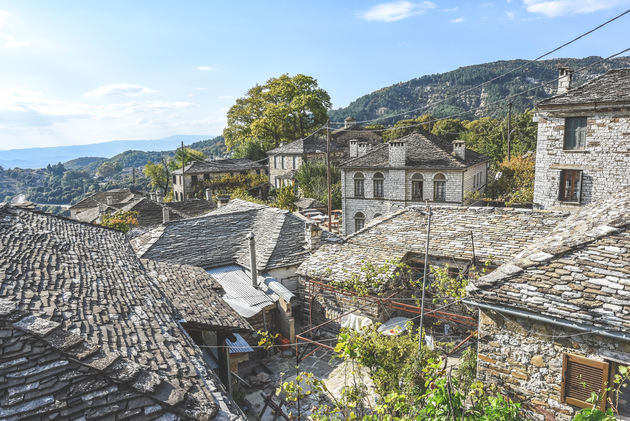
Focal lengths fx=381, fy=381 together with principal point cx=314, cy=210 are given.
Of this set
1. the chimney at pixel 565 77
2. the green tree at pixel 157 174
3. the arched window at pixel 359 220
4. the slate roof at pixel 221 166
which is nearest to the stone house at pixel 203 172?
the slate roof at pixel 221 166

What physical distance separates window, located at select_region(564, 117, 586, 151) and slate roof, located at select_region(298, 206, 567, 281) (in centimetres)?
813

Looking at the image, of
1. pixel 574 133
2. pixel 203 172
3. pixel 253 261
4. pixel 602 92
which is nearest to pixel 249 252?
pixel 253 261

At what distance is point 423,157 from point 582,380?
20.8 metres

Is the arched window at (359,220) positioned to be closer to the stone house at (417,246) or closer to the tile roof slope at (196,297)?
the stone house at (417,246)

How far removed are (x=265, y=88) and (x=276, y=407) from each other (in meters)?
55.8

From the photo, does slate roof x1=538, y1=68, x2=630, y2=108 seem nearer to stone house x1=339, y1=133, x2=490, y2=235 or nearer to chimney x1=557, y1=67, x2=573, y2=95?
chimney x1=557, y1=67, x2=573, y2=95

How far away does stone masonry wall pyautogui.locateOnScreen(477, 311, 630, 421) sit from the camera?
572cm

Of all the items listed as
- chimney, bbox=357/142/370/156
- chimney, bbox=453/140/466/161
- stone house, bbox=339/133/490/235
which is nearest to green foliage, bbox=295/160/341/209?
chimney, bbox=357/142/370/156

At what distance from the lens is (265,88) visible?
59.0 meters

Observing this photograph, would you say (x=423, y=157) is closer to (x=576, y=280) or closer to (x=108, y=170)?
(x=576, y=280)

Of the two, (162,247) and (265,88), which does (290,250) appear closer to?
(162,247)

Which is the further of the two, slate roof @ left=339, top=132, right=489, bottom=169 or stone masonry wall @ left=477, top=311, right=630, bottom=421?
slate roof @ left=339, top=132, right=489, bottom=169

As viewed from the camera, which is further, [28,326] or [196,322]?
[196,322]

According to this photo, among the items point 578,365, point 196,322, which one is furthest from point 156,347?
point 578,365
